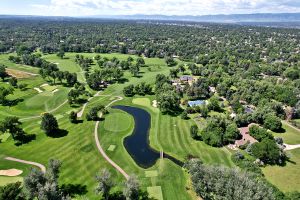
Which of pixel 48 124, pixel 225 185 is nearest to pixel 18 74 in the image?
pixel 48 124

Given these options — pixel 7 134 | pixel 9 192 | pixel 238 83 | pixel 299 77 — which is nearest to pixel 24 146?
pixel 7 134

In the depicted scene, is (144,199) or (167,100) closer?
(144,199)

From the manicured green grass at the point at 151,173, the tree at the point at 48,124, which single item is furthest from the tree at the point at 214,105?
the tree at the point at 48,124

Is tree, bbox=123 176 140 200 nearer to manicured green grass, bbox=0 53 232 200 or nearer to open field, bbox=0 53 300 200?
open field, bbox=0 53 300 200

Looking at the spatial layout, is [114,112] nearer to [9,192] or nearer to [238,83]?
[9,192]

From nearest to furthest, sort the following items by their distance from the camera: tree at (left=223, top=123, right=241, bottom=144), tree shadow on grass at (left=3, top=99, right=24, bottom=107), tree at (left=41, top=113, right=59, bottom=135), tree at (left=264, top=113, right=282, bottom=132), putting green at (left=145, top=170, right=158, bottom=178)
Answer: putting green at (left=145, top=170, right=158, bottom=178) < tree at (left=223, top=123, right=241, bottom=144) < tree at (left=41, top=113, right=59, bottom=135) < tree at (left=264, top=113, right=282, bottom=132) < tree shadow on grass at (left=3, top=99, right=24, bottom=107)

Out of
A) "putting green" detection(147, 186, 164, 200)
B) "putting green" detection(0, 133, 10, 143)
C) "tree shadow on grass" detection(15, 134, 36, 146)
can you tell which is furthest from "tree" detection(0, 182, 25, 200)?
"putting green" detection(0, 133, 10, 143)
